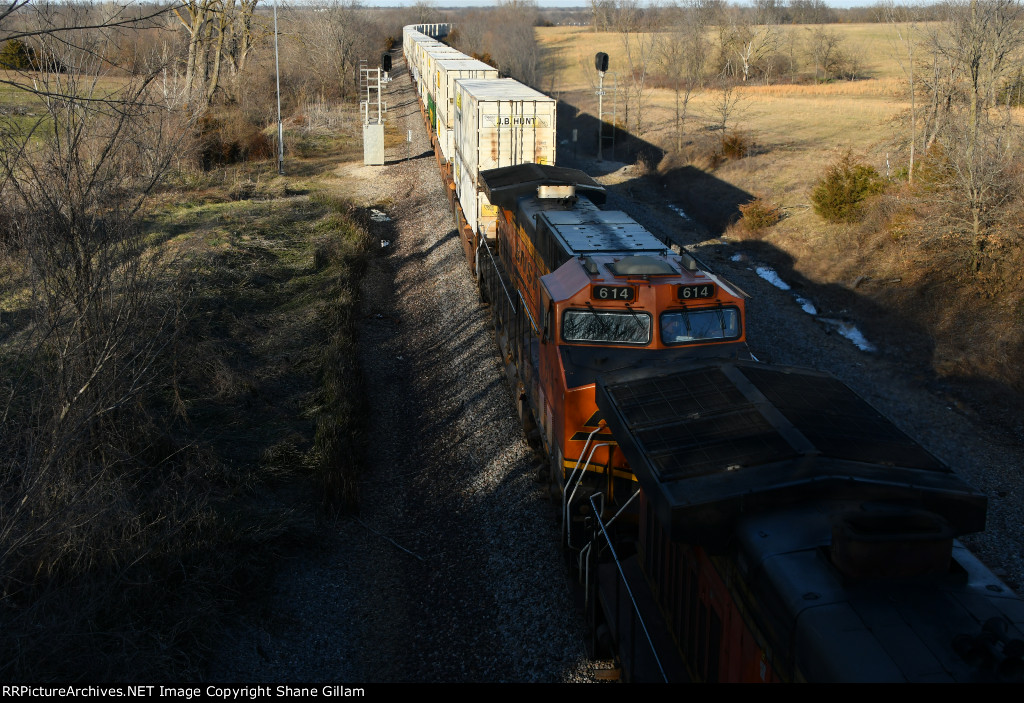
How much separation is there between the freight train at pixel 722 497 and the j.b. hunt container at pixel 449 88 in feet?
50.8

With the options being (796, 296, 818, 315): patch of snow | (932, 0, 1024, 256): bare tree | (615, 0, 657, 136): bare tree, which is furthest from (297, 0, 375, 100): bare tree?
(796, 296, 818, 315): patch of snow

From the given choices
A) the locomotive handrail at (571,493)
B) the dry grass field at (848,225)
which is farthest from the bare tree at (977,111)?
the locomotive handrail at (571,493)

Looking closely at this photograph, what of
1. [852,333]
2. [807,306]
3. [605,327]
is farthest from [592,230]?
[807,306]

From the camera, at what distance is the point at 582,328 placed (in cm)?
900

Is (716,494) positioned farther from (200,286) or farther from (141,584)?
(200,286)

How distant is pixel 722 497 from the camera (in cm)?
521

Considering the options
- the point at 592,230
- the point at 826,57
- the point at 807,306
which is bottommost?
the point at 807,306

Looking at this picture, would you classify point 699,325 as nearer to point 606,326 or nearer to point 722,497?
point 606,326

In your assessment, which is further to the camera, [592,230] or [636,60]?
[636,60]

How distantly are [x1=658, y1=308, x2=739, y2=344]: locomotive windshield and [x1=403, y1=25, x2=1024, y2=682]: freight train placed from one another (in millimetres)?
→ 20

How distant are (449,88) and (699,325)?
2138 centimetres

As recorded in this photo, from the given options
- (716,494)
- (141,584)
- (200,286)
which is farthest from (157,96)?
(716,494)

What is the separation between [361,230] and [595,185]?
11.8 meters

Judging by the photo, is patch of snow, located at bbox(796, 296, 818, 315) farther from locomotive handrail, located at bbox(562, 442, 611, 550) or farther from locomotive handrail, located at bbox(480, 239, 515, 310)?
locomotive handrail, located at bbox(562, 442, 611, 550)
